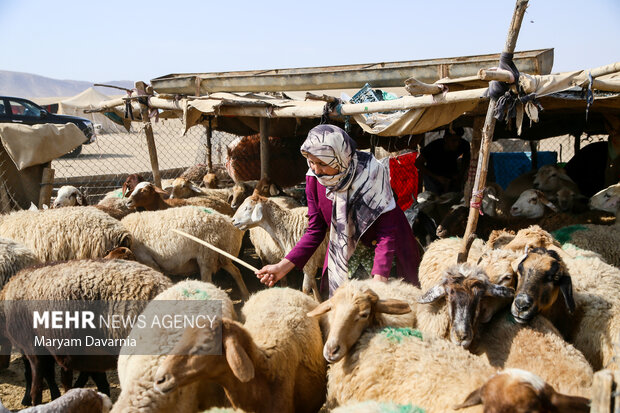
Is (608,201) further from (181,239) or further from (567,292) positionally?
(181,239)

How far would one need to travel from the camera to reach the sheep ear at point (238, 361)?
2.59 metres

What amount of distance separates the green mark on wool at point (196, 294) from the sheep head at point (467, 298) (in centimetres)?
159

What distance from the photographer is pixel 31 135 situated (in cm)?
696

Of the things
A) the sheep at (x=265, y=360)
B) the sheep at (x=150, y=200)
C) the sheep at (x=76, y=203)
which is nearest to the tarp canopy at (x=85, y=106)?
the sheep at (x=76, y=203)

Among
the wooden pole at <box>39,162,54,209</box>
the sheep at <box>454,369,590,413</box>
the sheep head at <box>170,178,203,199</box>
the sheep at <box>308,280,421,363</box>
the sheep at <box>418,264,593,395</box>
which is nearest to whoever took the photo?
the sheep at <box>454,369,590,413</box>

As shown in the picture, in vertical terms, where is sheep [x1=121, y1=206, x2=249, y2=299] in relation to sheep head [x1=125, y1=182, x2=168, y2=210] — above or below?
below

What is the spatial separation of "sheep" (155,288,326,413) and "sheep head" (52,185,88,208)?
4.24 meters

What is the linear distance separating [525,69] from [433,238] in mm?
2423

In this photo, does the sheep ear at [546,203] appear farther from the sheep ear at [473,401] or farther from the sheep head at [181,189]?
the sheep head at [181,189]

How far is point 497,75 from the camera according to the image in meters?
3.68

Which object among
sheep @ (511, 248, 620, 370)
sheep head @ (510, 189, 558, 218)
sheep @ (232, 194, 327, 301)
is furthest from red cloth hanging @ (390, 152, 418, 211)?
sheep @ (511, 248, 620, 370)

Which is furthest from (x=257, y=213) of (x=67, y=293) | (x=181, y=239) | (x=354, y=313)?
(x=354, y=313)

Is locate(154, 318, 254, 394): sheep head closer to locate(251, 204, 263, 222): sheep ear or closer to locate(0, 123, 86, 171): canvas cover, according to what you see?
locate(251, 204, 263, 222): sheep ear

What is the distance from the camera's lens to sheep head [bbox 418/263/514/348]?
3.01 metres
